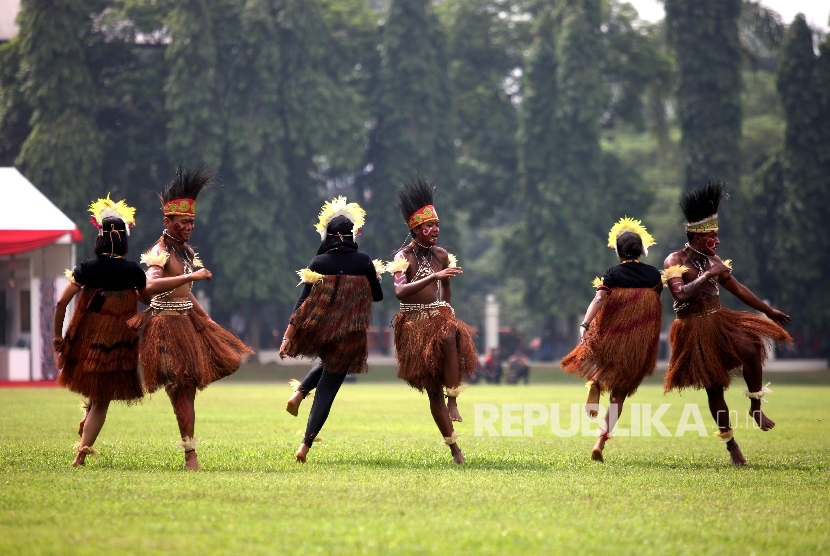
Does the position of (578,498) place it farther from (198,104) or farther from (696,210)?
(198,104)

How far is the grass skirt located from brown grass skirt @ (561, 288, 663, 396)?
78.4 inches

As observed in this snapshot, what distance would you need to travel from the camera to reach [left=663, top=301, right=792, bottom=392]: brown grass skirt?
10508 mm

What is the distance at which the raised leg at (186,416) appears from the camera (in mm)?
9320

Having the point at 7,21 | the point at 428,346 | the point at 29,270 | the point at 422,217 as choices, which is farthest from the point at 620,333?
the point at 7,21

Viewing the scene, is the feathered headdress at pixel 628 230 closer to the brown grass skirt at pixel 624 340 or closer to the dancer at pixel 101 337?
the brown grass skirt at pixel 624 340

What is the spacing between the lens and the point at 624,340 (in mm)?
10367

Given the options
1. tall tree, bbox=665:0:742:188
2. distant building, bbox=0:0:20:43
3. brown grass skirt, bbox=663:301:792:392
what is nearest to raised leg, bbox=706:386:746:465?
brown grass skirt, bbox=663:301:792:392

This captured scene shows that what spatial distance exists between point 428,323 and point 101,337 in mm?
2610

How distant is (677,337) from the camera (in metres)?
10.8

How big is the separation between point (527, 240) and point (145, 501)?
1636 inches

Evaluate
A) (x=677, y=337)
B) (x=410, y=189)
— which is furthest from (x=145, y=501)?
(x=677, y=337)

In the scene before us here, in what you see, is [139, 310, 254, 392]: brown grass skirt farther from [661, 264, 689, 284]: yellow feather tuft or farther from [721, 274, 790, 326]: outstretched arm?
[721, 274, 790, 326]: outstretched arm

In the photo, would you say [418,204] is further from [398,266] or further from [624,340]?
[624,340]

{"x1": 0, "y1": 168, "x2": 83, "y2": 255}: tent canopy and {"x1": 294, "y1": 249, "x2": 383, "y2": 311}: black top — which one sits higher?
{"x1": 0, "y1": 168, "x2": 83, "y2": 255}: tent canopy
